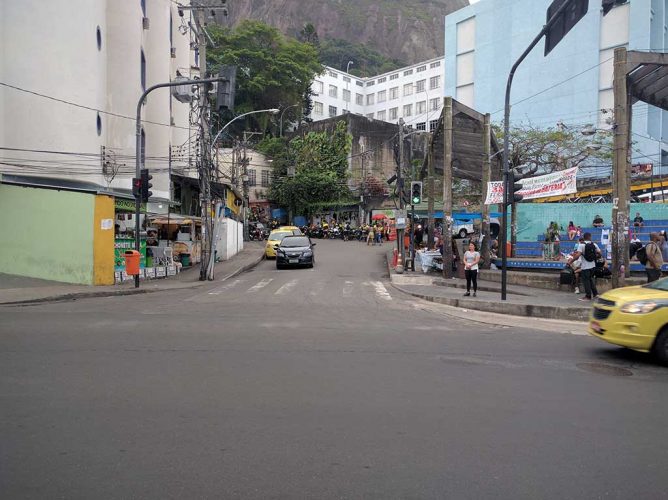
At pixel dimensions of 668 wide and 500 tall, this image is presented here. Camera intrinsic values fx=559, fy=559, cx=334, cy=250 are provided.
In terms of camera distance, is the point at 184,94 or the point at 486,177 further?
the point at 184,94

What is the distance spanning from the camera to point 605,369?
7.88 meters

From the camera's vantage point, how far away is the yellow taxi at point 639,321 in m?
8.16

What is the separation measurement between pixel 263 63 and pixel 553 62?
31.1 m

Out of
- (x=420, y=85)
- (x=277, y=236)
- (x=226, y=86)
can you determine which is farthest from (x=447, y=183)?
(x=420, y=85)

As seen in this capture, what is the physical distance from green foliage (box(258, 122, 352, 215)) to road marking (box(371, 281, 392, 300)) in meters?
34.0

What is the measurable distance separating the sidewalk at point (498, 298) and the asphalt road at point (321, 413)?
2.78 metres

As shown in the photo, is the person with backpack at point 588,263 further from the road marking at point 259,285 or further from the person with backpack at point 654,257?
the road marking at point 259,285

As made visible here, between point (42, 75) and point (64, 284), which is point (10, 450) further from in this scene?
point (42, 75)

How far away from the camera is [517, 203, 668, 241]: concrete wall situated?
2185 cm

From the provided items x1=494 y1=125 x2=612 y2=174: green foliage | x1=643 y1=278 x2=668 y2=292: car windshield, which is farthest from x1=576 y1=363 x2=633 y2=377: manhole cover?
x1=494 y1=125 x2=612 y2=174: green foliage

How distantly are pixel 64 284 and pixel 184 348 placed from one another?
12267mm

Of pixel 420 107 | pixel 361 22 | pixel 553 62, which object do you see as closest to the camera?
pixel 553 62

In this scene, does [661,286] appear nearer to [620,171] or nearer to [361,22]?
[620,171]

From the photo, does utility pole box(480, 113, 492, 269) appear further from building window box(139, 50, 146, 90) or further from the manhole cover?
building window box(139, 50, 146, 90)
